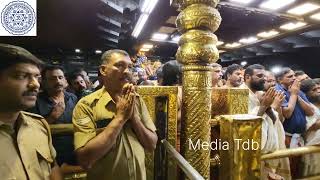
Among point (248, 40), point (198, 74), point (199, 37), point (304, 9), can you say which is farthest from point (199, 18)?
point (248, 40)

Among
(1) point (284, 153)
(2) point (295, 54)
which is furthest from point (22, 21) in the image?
(2) point (295, 54)

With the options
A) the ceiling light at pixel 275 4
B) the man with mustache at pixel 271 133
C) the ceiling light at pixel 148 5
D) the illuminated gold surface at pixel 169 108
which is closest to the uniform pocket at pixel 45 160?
the illuminated gold surface at pixel 169 108

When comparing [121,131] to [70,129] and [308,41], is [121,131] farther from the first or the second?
[308,41]

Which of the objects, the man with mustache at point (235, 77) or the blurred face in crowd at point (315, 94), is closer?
the blurred face in crowd at point (315, 94)

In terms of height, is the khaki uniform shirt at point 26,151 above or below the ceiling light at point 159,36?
below

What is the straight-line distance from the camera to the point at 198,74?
2396 millimetres

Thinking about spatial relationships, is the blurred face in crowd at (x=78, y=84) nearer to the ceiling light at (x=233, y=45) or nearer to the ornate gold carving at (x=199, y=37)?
the ornate gold carving at (x=199, y=37)

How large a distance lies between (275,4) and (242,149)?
558 centimetres

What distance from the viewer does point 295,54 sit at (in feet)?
44.9

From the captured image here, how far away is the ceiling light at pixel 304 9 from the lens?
21.4 feet

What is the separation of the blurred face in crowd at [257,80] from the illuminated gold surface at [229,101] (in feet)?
5.74

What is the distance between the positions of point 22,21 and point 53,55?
8.69 metres

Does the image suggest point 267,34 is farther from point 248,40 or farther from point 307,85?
point 307,85

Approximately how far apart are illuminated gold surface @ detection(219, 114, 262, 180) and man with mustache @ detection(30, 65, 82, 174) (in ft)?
4.00
